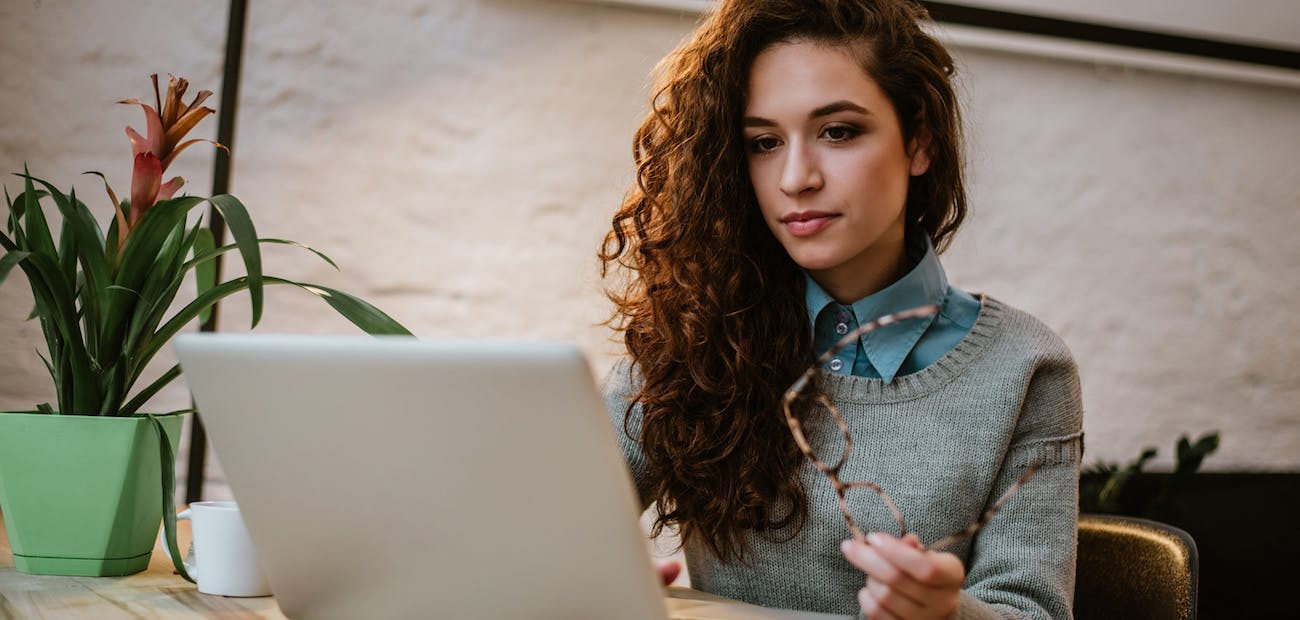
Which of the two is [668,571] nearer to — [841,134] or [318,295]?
[318,295]

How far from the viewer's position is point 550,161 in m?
2.15

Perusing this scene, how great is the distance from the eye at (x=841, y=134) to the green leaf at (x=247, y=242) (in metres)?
0.67

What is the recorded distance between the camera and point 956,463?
1148 millimetres

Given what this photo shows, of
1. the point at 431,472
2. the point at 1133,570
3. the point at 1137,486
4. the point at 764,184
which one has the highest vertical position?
the point at 764,184

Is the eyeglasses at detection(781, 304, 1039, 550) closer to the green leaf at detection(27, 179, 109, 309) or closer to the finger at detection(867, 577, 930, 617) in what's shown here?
the finger at detection(867, 577, 930, 617)

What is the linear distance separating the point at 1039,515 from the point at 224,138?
162 centimetres

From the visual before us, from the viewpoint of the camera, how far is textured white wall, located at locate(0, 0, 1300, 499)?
6.18ft

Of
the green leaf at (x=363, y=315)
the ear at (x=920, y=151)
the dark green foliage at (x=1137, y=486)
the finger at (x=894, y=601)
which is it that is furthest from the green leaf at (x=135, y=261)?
the dark green foliage at (x=1137, y=486)

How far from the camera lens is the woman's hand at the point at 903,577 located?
2.41 feet

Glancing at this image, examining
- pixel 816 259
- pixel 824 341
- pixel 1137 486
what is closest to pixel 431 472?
pixel 816 259

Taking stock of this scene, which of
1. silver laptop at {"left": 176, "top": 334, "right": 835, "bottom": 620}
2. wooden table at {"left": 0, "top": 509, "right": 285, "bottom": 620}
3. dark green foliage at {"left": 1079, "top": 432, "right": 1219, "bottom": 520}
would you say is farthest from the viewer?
dark green foliage at {"left": 1079, "top": 432, "right": 1219, "bottom": 520}

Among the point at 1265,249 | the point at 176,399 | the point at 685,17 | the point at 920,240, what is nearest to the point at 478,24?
the point at 685,17

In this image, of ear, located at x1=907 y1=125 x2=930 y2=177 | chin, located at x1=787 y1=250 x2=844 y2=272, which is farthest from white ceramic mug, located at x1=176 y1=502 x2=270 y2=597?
ear, located at x1=907 y1=125 x2=930 y2=177

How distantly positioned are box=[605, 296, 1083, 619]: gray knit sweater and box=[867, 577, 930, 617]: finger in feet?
1.16
